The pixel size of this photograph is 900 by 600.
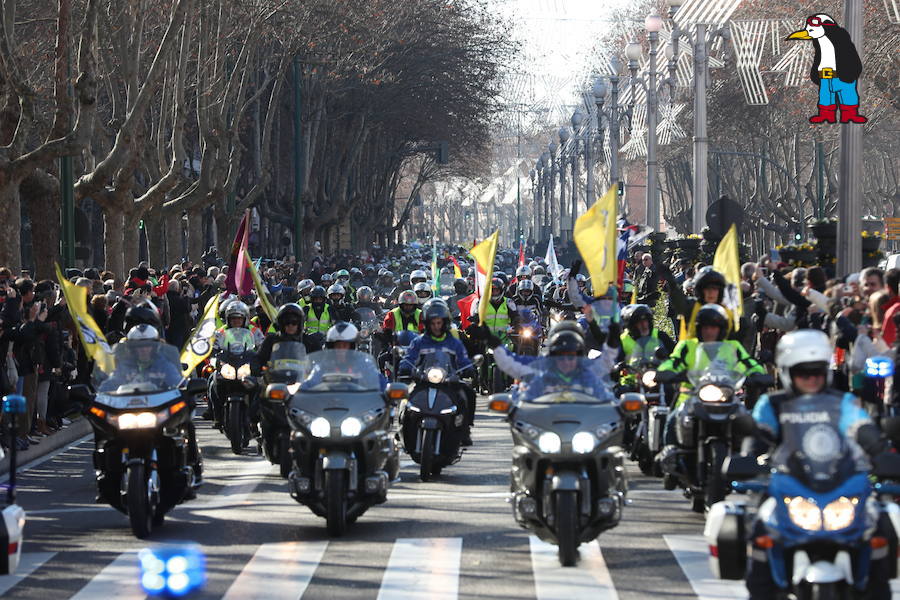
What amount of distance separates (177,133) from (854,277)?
71.0 feet

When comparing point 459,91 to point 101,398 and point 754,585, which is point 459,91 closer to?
point 101,398

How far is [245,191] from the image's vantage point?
5894 centimetres

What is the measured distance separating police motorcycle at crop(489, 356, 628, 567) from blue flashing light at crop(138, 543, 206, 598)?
1.93m

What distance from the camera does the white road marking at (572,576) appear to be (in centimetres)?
978

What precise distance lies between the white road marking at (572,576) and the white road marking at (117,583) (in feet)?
7.23

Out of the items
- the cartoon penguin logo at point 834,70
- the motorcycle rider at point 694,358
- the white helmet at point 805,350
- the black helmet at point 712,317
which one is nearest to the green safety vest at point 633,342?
the motorcycle rider at point 694,358

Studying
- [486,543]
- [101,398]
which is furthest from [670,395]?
[101,398]

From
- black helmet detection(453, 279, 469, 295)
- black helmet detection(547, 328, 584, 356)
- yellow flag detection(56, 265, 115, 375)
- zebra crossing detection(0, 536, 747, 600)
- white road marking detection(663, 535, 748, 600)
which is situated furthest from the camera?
black helmet detection(453, 279, 469, 295)

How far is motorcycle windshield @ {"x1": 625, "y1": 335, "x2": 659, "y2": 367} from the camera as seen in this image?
1501cm

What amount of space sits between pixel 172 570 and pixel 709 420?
12.1 feet

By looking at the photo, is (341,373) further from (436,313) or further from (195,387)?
(436,313)

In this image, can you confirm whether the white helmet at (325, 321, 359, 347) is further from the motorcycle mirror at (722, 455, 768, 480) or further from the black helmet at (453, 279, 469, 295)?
the black helmet at (453, 279, 469, 295)

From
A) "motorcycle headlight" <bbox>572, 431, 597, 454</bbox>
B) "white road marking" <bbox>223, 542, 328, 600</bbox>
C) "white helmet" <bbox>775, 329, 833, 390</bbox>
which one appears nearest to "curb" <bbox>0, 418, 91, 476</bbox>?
"white road marking" <bbox>223, 542, 328, 600</bbox>

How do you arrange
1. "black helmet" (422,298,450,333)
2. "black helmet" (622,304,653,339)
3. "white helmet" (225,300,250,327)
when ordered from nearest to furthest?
1. "black helmet" (622,304,653,339)
2. "black helmet" (422,298,450,333)
3. "white helmet" (225,300,250,327)
